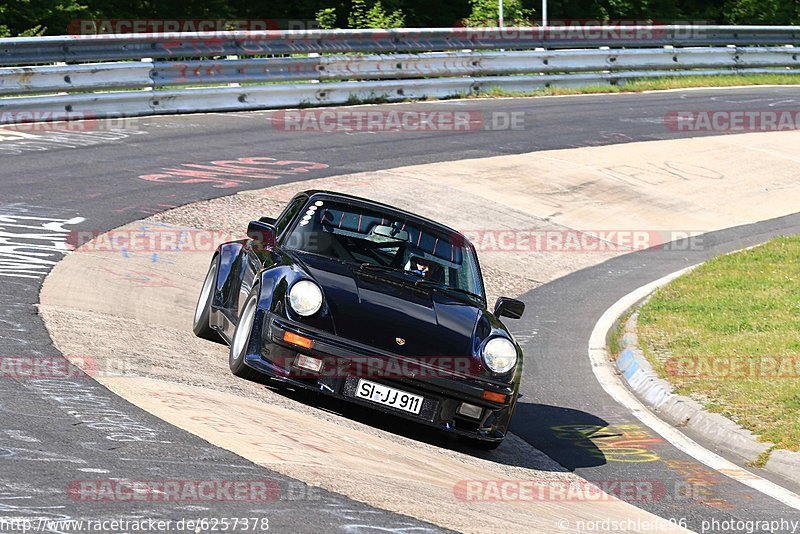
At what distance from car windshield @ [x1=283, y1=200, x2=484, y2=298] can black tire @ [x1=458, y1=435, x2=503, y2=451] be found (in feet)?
3.93

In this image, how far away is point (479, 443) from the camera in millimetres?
7609

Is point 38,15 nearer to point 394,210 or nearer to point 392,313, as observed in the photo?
point 394,210

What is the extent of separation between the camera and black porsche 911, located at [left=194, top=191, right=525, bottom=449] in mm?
7215

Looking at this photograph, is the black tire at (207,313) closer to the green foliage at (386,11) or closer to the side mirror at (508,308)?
the side mirror at (508,308)

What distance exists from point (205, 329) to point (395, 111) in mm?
13056

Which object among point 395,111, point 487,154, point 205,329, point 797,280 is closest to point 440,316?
point 205,329

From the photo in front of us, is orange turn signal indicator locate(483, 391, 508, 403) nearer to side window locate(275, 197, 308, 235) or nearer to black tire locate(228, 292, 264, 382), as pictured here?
black tire locate(228, 292, 264, 382)

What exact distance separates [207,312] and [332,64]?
532 inches

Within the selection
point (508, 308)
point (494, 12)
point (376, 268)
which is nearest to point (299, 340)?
point (376, 268)

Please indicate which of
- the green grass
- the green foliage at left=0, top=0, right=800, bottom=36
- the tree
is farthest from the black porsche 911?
the tree

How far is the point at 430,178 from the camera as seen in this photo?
54.6ft

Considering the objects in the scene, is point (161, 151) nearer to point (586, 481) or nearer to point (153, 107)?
point (153, 107)

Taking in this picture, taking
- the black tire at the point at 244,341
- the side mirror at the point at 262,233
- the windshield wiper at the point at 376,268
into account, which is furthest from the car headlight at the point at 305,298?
the side mirror at the point at 262,233

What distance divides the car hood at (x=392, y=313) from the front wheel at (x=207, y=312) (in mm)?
1247
